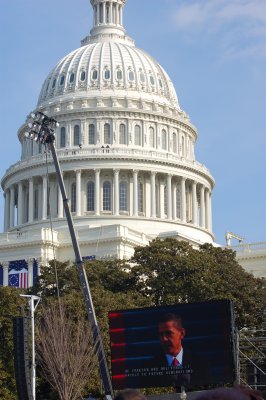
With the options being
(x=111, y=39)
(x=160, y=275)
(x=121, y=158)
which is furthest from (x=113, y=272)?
(x=111, y=39)

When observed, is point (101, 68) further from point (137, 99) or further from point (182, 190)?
point (182, 190)

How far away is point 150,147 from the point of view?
409 ft

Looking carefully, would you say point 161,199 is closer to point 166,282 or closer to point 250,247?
point 250,247

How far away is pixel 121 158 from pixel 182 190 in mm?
10231

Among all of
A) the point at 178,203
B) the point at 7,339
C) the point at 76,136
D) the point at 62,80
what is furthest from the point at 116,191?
the point at 7,339

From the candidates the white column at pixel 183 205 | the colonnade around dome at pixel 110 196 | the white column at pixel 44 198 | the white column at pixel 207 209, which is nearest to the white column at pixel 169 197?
the colonnade around dome at pixel 110 196

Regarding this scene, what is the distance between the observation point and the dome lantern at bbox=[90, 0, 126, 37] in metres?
139

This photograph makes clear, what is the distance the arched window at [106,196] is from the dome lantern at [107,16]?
1181 inches

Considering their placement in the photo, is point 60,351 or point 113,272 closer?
point 60,351

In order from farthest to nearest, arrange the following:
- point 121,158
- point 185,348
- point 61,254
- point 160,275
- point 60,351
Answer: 1. point 121,158
2. point 61,254
3. point 160,275
4. point 60,351
5. point 185,348

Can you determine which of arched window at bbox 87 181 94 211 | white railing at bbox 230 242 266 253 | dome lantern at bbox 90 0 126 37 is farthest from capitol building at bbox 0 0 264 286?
white railing at bbox 230 242 266 253

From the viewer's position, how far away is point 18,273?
101 m

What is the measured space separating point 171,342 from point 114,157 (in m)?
85.9

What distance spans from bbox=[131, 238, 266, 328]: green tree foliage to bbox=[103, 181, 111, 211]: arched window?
139 feet
